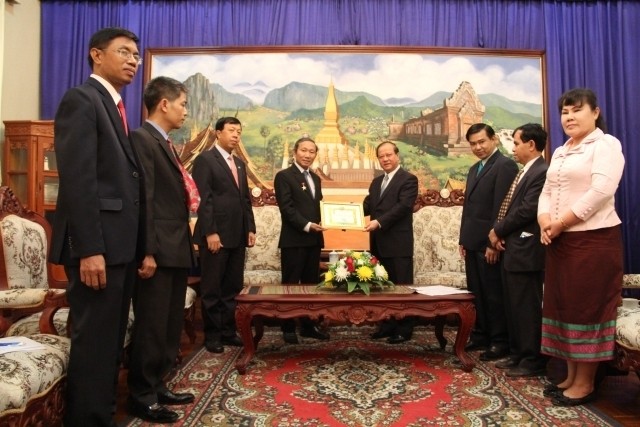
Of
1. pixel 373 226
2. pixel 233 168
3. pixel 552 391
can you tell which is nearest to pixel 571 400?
pixel 552 391

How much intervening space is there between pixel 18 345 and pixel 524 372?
8.75ft

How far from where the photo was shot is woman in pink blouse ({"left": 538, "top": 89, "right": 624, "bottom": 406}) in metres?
2.55

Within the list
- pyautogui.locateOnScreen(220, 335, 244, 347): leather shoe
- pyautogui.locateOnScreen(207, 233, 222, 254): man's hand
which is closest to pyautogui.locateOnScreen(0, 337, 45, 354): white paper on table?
pyautogui.locateOnScreen(207, 233, 222, 254): man's hand

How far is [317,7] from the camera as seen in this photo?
19.1ft

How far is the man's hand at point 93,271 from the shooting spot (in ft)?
6.21

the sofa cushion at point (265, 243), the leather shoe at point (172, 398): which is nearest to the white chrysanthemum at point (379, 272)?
the leather shoe at point (172, 398)

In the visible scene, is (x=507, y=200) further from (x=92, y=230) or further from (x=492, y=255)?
(x=92, y=230)

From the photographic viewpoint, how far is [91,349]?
1968 mm

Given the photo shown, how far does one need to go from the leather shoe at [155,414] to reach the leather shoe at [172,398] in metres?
0.20

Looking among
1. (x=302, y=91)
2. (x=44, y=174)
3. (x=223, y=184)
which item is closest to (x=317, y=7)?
(x=302, y=91)

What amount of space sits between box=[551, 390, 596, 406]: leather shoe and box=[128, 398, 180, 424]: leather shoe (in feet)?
6.07

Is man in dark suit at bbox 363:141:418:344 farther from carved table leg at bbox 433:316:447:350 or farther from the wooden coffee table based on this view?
the wooden coffee table

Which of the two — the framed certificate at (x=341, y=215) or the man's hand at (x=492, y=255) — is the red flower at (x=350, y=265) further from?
A: the man's hand at (x=492, y=255)

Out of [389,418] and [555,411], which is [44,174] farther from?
[555,411]
